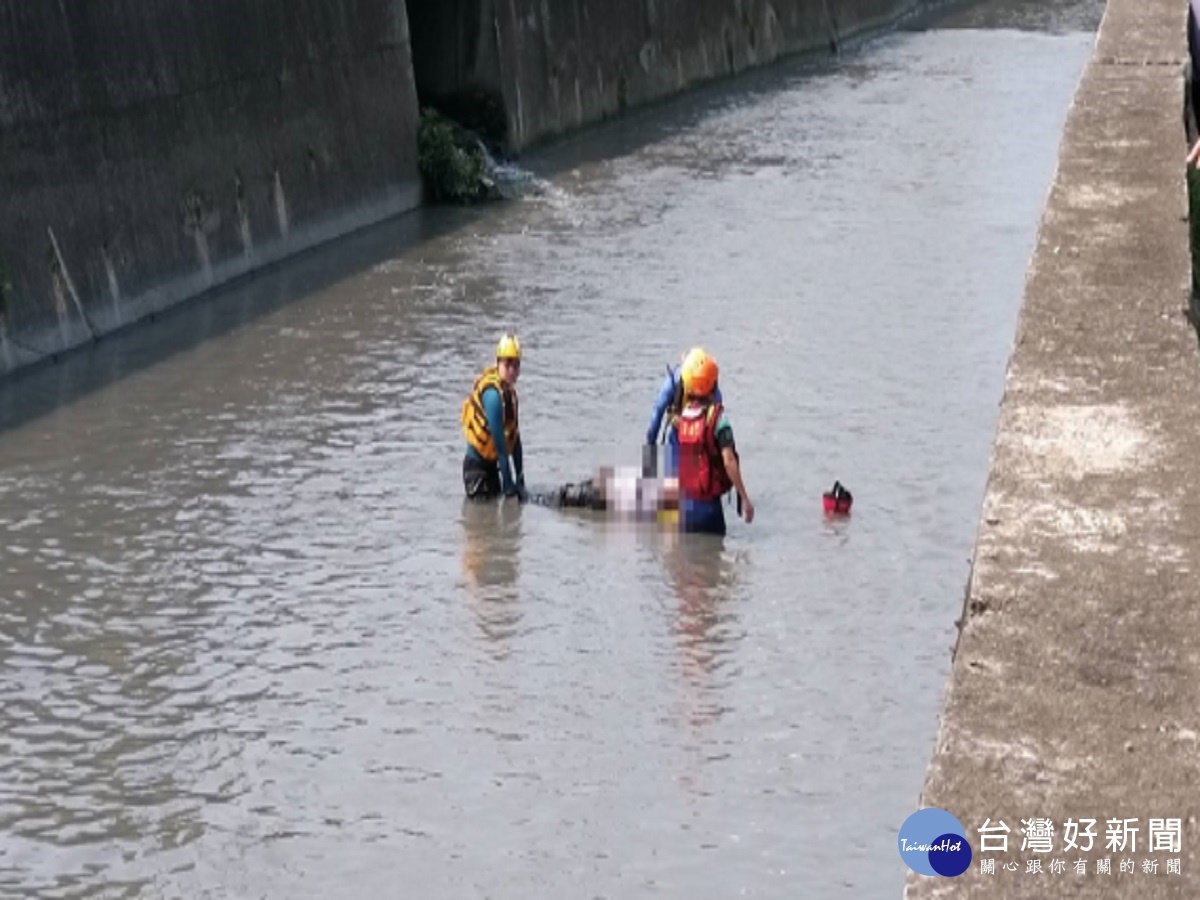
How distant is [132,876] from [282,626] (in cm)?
269

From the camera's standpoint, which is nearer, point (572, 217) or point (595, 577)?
point (595, 577)

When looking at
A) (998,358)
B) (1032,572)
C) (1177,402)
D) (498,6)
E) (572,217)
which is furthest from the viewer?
(498,6)

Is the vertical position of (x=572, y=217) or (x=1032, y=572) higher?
(x=1032, y=572)

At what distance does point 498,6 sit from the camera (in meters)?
25.6

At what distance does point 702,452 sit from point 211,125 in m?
8.03

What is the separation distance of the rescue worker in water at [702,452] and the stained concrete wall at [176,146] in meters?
5.10

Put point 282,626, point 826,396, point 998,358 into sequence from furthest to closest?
point 998,358 → point 826,396 → point 282,626

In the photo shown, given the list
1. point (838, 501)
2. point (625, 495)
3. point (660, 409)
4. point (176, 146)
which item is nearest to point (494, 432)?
point (625, 495)

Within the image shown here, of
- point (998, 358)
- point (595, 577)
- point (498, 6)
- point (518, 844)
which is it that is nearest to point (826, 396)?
point (998, 358)

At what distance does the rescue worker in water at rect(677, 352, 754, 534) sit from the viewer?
39.7 feet

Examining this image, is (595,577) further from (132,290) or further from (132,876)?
(132,290)

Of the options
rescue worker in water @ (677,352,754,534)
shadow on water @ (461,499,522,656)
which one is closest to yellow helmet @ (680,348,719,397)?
rescue worker in water @ (677,352,754,534)

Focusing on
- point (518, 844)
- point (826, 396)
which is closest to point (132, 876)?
point (518, 844)

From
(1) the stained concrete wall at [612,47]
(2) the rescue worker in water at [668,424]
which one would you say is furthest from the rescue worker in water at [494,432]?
(1) the stained concrete wall at [612,47]
